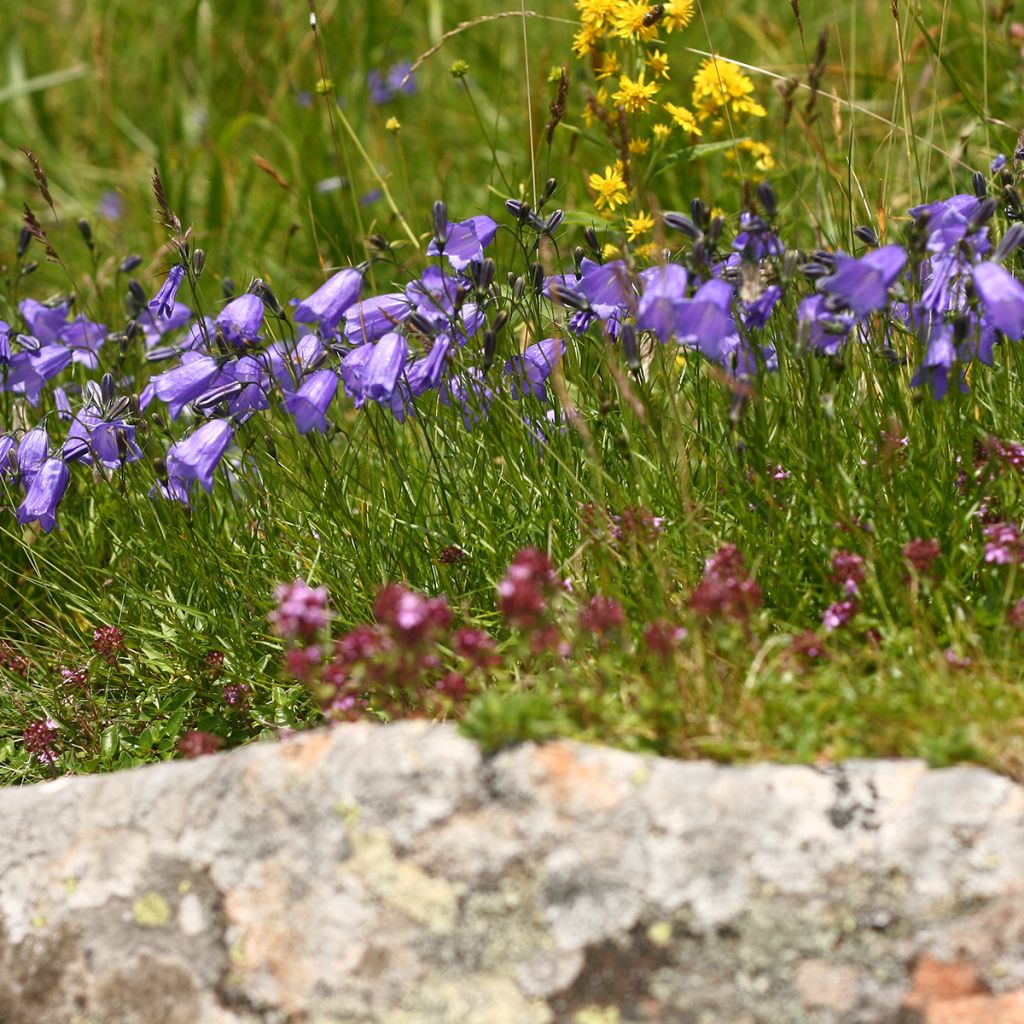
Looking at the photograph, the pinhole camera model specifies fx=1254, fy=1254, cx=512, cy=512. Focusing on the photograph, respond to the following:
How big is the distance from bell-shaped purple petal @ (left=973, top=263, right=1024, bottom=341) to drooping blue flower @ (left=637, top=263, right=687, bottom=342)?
0.56 meters

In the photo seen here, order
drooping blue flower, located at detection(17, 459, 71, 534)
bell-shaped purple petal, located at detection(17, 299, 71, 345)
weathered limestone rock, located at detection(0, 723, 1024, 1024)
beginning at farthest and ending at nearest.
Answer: bell-shaped purple petal, located at detection(17, 299, 71, 345), drooping blue flower, located at detection(17, 459, 71, 534), weathered limestone rock, located at detection(0, 723, 1024, 1024)

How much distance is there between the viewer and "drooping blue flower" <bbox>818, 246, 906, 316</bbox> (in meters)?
2.38

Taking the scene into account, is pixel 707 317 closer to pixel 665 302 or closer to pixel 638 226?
pixel 665 302

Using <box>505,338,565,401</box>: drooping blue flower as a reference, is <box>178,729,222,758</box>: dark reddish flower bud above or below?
below

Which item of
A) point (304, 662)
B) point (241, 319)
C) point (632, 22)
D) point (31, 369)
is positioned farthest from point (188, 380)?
point (632, 22)

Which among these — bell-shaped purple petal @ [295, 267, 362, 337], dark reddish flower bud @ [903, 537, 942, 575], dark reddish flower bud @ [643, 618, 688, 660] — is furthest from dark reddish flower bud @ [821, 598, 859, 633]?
bell-shaped purple petal @ [295, 267, 362, 337]

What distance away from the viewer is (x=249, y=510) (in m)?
3.36

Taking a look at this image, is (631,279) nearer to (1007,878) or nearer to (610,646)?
(610,646)

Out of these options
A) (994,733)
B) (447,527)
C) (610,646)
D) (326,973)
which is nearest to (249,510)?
(447,527)

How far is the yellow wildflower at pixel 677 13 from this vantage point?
3.78 meters

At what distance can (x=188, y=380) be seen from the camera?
122 inches

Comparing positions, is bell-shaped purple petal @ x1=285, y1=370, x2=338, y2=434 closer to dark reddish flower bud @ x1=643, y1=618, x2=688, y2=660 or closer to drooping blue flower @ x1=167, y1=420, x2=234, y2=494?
drooping blue flower @ x1=167, y1=420, x2=234, y2=494

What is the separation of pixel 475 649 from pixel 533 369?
42.0 inches

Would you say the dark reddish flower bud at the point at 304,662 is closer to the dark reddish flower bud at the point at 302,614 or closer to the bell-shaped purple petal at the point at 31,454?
the dark reddish flower bud at the point at 302,614
